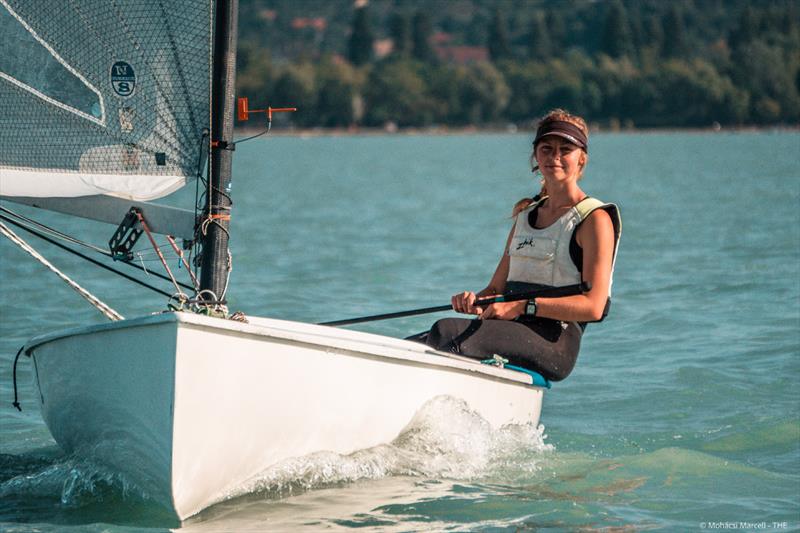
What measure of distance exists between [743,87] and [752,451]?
12914cm

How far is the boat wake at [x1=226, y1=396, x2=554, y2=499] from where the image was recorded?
5.57 m

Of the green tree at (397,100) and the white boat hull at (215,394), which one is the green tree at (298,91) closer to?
the green tree at (397,100)

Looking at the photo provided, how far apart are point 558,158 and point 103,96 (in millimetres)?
2061

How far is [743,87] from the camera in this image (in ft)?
428

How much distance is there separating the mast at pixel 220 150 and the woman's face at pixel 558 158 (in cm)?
137

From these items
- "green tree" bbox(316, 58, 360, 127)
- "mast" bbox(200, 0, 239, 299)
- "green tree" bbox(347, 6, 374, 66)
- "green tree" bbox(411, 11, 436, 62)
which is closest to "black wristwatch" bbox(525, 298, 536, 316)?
"mast" bbox(200, 0, 239, 299)

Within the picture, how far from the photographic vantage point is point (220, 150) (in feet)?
18.9

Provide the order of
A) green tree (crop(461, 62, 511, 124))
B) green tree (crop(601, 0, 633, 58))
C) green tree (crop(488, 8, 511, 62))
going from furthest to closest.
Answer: green tree (crop(488, 8, 511, 62))
green tree (crop(601, 0, 633, 58))
green tree (crop(461, 62, 511, 124))

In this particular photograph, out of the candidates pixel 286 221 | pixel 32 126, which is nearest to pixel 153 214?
pixel 32 126

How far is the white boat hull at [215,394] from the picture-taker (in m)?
4.97

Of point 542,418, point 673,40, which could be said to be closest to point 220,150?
point 542,418

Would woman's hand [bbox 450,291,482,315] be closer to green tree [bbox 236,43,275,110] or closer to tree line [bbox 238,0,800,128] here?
tree line [bbox 238,0,800,128]

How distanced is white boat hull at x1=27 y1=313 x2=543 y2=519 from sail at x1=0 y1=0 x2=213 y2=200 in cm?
86

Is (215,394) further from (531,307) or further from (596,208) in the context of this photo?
(596,208)
